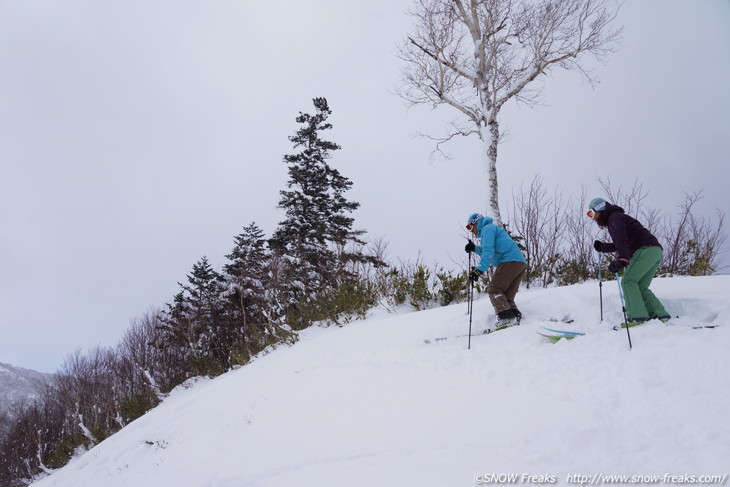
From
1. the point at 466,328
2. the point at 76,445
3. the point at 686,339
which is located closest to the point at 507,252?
the point at 466,328

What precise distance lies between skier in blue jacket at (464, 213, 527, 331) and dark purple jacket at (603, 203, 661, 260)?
1202 millimetres

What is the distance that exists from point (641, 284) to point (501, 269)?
1.66 metres

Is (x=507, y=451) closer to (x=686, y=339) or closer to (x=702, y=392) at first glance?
(x=702, y=392)

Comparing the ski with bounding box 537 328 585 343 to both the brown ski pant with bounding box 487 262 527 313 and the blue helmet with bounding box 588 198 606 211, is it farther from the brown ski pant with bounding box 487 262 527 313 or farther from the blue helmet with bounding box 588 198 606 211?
the blue helmet with bounding box 588 198 606 211

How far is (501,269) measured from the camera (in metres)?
4.95

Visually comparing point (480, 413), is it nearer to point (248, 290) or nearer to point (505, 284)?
point (505, 284)

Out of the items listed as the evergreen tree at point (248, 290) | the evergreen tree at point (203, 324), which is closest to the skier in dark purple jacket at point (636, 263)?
the evergreen tree at point (248, 290)

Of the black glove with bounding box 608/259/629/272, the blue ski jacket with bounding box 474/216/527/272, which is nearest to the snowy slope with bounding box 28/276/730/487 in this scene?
the black glove with bounding box 608/259/629/272

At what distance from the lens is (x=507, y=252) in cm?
503

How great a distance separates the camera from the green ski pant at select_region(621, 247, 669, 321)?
3.83 metres

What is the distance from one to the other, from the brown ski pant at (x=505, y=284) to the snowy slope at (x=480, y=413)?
38 cm

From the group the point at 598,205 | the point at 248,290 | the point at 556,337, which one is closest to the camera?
the point at 556,337

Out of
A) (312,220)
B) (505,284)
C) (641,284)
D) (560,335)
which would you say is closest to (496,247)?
(505,284)

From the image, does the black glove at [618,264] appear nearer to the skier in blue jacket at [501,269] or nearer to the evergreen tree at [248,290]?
the skier in blue jacket at [501,269]
